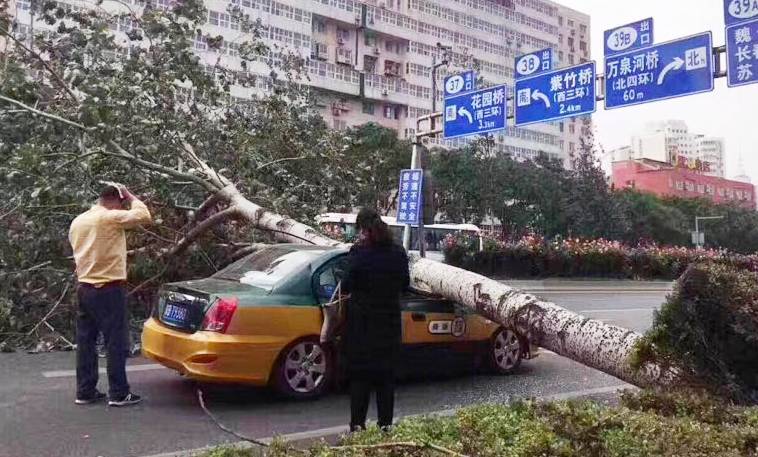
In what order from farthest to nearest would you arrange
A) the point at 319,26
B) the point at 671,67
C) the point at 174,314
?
the point at 319,26, the point at 671,67, the point at 174,314

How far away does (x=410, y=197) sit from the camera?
15.0 m

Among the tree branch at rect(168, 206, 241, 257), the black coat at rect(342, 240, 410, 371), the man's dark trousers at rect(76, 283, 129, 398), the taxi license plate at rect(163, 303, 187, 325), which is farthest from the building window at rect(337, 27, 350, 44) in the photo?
the black coat at rect(342, 240, 410, 371)

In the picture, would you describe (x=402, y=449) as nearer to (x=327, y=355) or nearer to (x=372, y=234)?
(x=372, y=234)

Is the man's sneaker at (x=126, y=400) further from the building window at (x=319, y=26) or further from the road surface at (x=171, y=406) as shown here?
the building window at (x=319, y=26)

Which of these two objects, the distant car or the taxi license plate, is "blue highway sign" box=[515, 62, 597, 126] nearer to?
the distant car

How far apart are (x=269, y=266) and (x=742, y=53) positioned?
9.24 m

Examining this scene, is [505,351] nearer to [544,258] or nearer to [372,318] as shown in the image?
[372,318]

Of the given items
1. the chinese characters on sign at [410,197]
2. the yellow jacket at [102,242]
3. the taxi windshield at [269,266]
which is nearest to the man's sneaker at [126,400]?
the yellow jacket at [102,242]

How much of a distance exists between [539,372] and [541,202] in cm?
3767

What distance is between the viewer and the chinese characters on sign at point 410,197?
14.7 metres

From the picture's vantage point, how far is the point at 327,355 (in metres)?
6.02

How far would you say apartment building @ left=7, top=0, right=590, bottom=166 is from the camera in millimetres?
51375

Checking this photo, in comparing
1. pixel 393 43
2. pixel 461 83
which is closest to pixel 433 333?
pixel 461 83

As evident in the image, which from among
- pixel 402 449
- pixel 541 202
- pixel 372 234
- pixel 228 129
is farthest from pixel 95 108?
pixel 541 202
